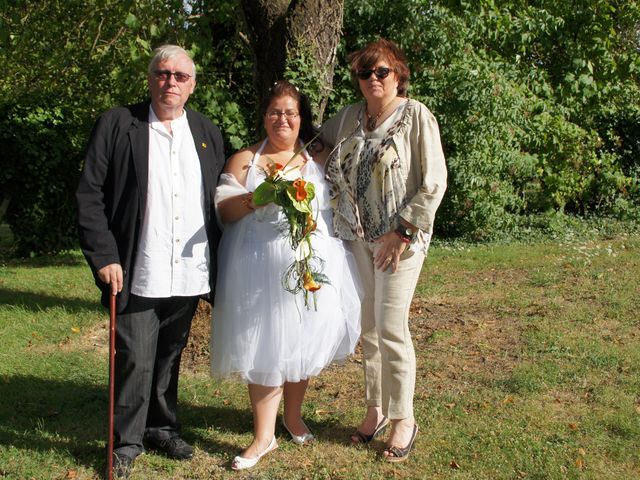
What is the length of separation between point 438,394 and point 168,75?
9.04 feet

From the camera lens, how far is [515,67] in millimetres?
12016

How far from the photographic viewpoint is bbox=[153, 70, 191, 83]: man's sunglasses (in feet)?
12.3

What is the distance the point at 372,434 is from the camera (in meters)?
4.41

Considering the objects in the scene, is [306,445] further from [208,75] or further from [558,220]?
[558,220]

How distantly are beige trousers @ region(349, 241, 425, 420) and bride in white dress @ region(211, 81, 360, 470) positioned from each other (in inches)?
4.4

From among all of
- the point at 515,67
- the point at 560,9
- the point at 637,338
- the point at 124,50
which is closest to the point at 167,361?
the point at 637,338

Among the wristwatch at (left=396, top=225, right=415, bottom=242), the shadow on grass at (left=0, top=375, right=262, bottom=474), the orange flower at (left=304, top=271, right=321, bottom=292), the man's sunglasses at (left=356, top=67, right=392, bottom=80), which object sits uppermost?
the man's sunglasses at (left=356, top=67, right=392, bottom=80)

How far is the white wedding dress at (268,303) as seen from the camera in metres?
3.90

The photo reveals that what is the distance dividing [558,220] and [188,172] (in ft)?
32.2

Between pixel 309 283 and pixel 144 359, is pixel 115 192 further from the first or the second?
pixel 309 283

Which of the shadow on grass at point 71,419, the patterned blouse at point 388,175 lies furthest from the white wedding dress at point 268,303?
the shadow on grass at point 71,419

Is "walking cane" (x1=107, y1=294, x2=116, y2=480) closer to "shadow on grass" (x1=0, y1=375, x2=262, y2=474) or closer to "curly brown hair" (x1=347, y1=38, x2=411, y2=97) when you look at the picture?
"shadow on grass" (x1=0, y1=375, x2=262, y2=474)

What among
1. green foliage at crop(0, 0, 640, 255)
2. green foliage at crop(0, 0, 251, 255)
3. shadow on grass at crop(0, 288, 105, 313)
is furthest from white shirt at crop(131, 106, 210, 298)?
green foliage at crop(0, 0, 251, 255)

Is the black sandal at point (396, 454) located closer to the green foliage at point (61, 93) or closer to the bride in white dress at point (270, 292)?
the bride in white dress at point (270, 292)
